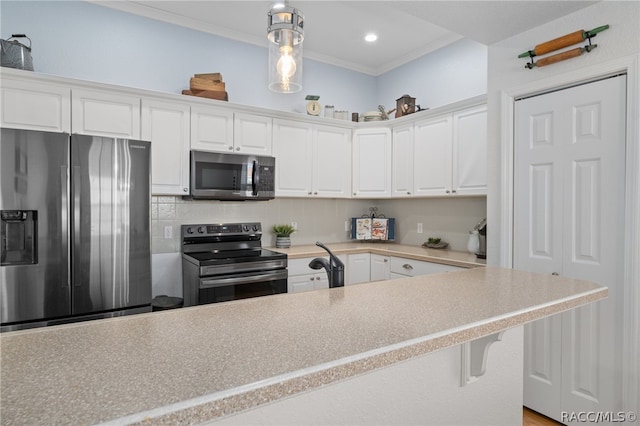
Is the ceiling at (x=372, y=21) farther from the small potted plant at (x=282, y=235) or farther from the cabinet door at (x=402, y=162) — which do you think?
the small potted plant at (x=282, y=235)

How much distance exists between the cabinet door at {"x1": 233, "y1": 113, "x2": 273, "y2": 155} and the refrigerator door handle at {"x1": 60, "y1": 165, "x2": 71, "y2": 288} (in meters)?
1.36

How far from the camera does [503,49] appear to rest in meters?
2.38

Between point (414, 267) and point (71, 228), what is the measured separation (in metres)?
2.59

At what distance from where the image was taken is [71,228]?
216 centimetres

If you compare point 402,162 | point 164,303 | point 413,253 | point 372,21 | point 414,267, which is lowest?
point 164,303

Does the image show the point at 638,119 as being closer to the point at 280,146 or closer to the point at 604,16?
the point at 604,16

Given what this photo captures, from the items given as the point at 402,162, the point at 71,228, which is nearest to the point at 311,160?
the point at 402,162

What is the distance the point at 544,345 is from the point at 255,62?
3.44 metres

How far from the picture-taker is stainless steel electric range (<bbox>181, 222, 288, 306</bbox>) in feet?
8.85

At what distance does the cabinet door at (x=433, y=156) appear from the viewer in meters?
3.26

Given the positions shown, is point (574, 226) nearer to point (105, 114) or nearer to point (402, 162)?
point (402, 162)

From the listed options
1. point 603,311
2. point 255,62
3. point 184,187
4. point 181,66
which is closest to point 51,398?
point 603,311

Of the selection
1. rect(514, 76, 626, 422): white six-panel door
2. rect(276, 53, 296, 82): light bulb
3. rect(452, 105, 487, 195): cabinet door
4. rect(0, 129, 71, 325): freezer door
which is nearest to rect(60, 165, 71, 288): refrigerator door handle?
rect(0, 129, 71, 325): freezer door

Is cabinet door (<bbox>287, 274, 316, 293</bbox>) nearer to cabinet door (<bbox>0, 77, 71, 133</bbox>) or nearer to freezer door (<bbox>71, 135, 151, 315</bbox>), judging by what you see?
freezer door (<bbox>71, 135, 151, 315</bbox>)
